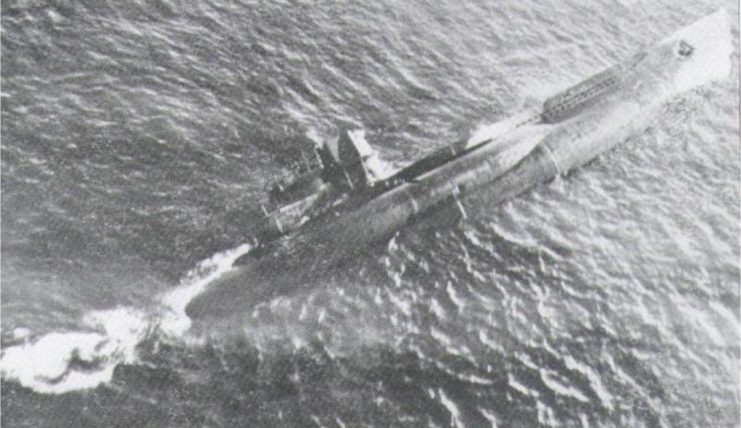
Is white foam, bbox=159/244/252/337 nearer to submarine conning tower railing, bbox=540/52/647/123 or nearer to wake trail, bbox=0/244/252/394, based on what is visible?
wake trail, bbox=0/244/252/394

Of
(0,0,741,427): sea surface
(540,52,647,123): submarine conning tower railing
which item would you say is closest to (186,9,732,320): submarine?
(540,52,647,123): submarine conning tower railing

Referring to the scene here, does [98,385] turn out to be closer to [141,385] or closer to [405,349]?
[141,385]

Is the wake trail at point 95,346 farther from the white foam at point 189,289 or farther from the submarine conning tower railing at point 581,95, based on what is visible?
the submarine conning tower railing at point 581,95

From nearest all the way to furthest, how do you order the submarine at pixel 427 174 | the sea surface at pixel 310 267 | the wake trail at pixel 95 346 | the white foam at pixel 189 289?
1. the wake trail at pixel 95 346
2. the sea surface at pixel 310 267
3. the white foam at pixel 189 289
4. the submarine at pixel 427 174

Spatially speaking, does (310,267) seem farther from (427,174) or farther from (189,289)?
(427,174)

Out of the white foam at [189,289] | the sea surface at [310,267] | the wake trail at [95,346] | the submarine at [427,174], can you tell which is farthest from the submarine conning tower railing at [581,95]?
the wake trail at [95,346]

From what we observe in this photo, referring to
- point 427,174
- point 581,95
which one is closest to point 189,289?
point 427,174
